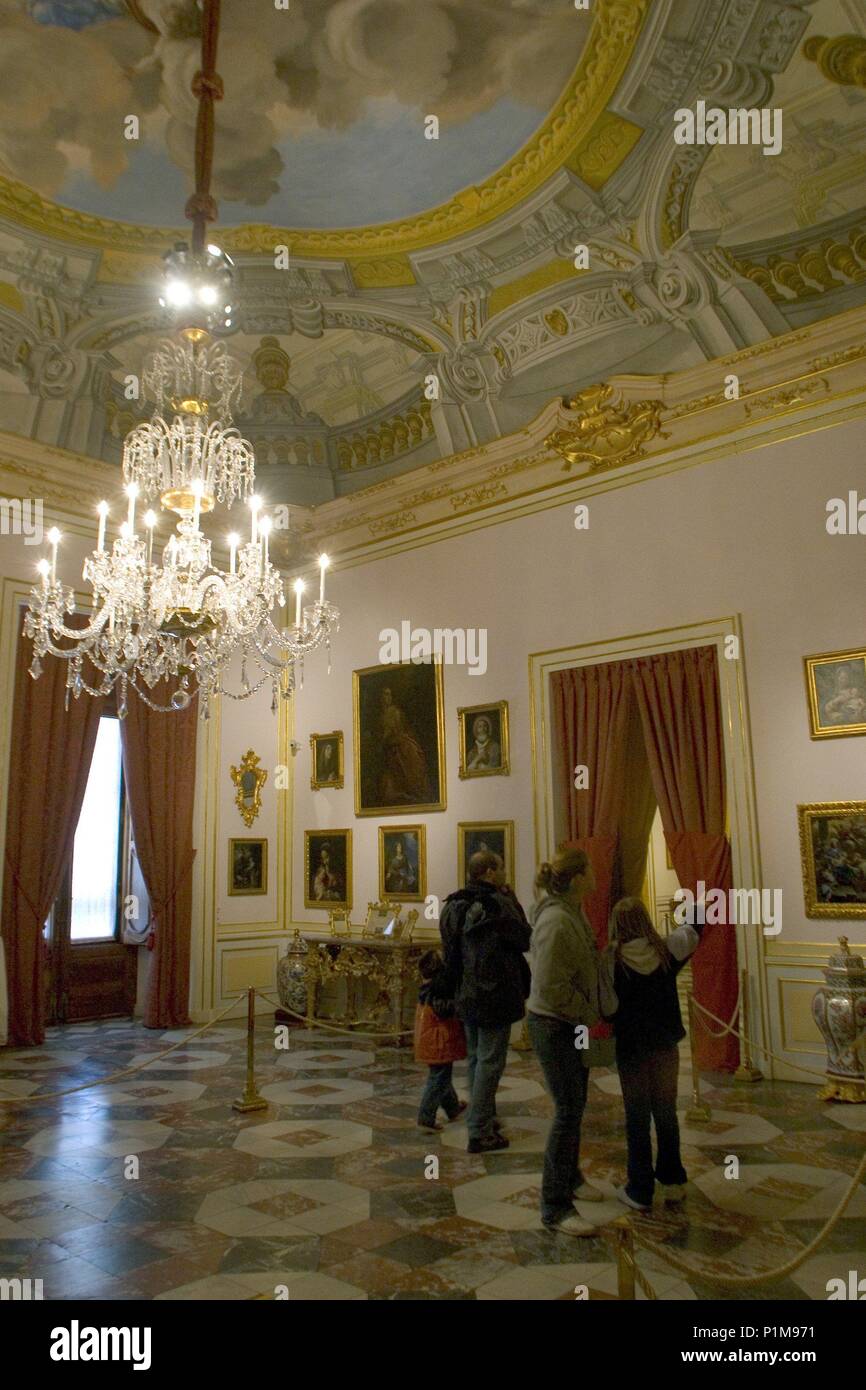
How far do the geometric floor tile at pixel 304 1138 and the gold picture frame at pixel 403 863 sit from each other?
404 cm

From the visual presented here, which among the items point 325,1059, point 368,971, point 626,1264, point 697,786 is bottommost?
point 325,1059

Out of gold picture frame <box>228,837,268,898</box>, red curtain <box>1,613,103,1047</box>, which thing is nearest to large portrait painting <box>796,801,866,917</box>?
gold picture frame <box>228,837,268,898</box>

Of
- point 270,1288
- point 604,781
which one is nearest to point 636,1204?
point 270,1288

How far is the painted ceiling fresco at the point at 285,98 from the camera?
22.1 ft

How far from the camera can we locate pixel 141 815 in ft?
35.1

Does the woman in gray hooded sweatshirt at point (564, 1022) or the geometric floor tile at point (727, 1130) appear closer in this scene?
the woman in gray hooded sweatshirt at point (564, 1022)

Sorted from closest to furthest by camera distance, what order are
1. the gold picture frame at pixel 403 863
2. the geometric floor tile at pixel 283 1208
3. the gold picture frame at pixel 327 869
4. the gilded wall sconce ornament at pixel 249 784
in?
1. the geometric floor tile at pixel 283 1208
2. the gold picture frame at pixel 403 863
3. the gold picture frame at pixel 327 869
4. the gilded wall sconce ornament at pixel 249 784

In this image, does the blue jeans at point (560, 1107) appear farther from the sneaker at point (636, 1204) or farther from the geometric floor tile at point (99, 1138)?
the geometric floor tile at point (99, 1138)

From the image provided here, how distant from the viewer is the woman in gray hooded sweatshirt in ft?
14.2

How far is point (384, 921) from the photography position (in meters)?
10.1

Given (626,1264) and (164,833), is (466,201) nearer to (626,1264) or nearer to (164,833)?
(164,833)

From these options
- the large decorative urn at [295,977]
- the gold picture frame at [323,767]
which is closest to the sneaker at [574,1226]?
the large decorative urn at [295,977]

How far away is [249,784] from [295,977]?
2617 millimetres
